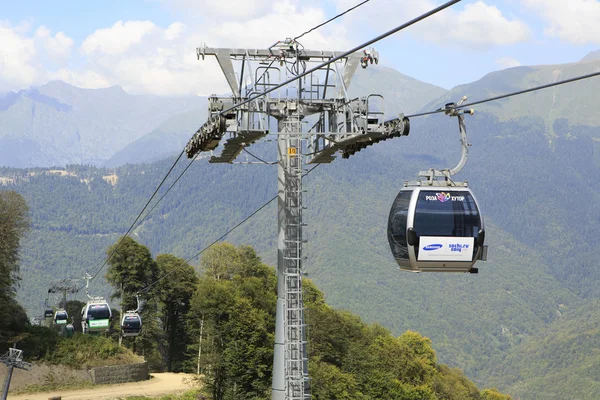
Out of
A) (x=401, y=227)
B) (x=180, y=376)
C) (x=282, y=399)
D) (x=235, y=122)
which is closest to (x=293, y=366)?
(x=282, y=399)

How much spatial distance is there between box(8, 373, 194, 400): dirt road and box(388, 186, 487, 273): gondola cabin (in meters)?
42.0

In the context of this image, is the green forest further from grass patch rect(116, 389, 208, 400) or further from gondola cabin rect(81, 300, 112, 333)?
gondola cabin rect(81, 300, 112, 333)

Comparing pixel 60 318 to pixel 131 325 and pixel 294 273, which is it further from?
pixel 294 273

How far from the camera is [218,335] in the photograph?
215 ft

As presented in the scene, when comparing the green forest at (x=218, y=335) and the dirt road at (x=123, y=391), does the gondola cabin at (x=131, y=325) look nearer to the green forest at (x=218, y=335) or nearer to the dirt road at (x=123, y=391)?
the dirt road at (x=123, y=391)

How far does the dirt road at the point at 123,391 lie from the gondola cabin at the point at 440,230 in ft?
138

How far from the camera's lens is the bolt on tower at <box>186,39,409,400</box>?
29.0 metres

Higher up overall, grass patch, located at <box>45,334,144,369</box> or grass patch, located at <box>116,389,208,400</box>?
grass patch, located at <box>45,334,144,369</box>

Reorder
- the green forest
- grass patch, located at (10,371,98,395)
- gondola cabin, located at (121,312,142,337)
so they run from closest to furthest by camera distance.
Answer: gondola cabin, located at (121,312,142,337), the green forest, grass patch, located at (10,371,98,395)

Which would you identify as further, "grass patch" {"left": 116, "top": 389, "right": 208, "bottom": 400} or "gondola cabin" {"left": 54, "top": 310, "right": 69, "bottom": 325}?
"gondola cabin" {"left": 54, "top": 310, "right": 69, "bottom": 325}

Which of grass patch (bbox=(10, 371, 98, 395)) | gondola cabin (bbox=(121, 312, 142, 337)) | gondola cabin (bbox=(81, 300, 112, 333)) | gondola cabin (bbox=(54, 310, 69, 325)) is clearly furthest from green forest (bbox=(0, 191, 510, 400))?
gondola cabin (bbox=(81, 300, 112, 333))

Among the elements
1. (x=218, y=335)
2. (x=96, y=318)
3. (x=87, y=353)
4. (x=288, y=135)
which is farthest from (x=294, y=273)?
(x=87, y=353)

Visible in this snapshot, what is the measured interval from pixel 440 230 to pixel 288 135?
8975 millimetres

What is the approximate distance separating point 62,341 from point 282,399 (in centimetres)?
4073
